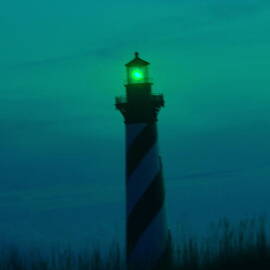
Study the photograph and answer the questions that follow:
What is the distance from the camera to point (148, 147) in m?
14.9

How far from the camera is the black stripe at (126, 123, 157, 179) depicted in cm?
1491

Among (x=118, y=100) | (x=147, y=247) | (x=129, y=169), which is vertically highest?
(x=118, y=100)

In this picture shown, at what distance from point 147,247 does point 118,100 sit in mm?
2469

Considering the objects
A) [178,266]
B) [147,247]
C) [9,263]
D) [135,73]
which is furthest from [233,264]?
[135,73]

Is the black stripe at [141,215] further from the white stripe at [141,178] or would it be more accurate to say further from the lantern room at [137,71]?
the lantern room at [137,71]

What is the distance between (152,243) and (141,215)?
0.48 meters

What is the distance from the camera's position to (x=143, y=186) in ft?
49.0

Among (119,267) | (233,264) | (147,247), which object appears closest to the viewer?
(233,264)

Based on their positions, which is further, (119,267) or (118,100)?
(118,100)

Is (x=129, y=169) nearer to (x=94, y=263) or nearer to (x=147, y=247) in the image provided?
(x=147, y=247)

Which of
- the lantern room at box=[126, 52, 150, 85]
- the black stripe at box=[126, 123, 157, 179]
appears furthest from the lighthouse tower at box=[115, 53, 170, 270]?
the lantern room at box=[126, 52, 150, 85]

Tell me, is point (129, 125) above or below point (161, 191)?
above

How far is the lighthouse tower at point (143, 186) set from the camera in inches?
587

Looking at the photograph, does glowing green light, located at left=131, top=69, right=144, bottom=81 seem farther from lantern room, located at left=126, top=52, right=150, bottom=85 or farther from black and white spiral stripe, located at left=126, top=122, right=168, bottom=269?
black and white spiral stripe, located at left=126, top=122, right=168, bottom=269
